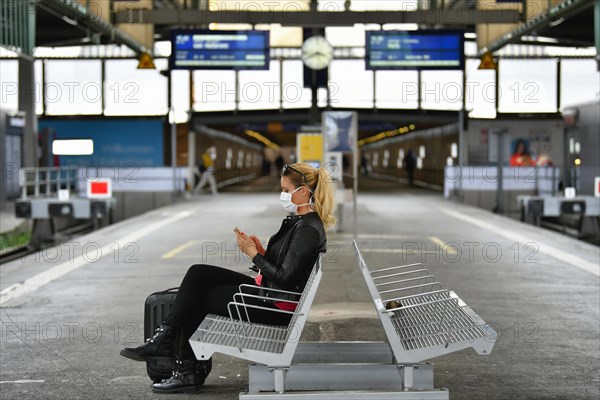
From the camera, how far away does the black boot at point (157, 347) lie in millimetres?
5625

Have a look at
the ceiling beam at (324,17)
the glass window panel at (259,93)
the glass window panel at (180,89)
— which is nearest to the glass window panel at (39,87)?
the glass window panel at (180,89)

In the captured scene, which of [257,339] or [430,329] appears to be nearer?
[257,339]

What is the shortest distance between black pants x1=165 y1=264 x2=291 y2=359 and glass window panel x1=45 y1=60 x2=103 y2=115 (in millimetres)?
30770

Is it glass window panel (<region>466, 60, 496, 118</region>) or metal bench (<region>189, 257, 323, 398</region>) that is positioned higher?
glass window panel (<region>466, 60, 496, 118</region>)

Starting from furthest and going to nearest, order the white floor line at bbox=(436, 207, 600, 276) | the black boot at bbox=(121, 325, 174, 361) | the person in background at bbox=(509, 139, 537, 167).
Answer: the person in background at bbox=(509, 139, 537, 167)
the white floor line at bbox=(436, 207, 600, 276)
the black boot at bbox=(121, 325, 174, 361)

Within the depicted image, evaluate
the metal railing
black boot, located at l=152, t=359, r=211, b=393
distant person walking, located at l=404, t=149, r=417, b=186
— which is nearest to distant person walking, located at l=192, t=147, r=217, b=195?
the metal railing

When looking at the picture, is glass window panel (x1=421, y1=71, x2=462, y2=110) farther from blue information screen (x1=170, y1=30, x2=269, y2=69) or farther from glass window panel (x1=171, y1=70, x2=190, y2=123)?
blue information screen (x1=170, y1=30, x2=269, y2=69)

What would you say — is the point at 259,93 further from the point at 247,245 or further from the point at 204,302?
the point at 247,245

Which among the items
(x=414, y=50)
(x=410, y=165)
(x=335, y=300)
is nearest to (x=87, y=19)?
(x=414, y=50)

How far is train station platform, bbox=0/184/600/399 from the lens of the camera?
6.29 m

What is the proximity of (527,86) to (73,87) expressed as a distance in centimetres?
1656

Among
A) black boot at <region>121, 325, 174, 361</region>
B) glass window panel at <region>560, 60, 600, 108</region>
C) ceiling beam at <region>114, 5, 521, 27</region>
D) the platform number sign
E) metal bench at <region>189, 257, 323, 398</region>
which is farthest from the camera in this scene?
glass window panel at <region>560, 60, 600, 108</region>

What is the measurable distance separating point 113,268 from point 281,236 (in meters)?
7.24

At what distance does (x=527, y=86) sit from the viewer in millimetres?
36219
